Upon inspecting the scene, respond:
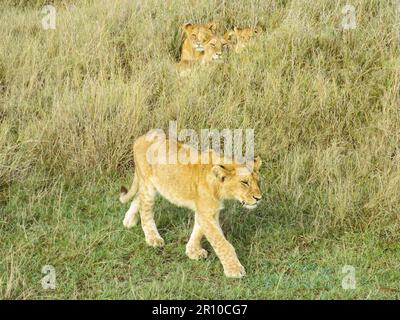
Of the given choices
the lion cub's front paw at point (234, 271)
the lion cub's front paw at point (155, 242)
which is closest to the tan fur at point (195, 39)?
the lion cub's front paw at point (155, 242)

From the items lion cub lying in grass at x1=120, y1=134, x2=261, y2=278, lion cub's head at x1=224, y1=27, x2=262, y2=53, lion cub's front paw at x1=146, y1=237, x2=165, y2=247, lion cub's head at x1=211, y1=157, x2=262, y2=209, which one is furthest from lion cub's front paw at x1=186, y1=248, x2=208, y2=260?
lion cub's head at x1=224, y1=27, x2=262, y2=53

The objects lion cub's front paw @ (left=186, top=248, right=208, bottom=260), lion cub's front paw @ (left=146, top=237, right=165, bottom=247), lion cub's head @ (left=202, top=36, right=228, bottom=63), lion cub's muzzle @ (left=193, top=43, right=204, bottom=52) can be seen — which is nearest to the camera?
lion cub's front paw @ (left=186, top=248, right=208, bottom=260)

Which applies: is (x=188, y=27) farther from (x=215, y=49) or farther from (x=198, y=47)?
(x=215, y=49)

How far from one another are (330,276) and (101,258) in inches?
57.5

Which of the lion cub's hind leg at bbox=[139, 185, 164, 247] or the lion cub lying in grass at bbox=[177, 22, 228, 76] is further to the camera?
the lion cub lying in grass at bbox=[177, 22, 228, 76]

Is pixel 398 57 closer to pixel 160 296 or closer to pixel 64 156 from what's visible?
pixel 64 156

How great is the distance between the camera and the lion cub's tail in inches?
210

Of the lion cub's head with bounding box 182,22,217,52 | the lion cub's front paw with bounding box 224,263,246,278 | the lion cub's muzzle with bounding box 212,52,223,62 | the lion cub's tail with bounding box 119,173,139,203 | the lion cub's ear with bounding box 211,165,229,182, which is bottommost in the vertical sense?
the lion cub's front paw with bounding box 224,263,246,278

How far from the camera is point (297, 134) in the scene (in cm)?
620

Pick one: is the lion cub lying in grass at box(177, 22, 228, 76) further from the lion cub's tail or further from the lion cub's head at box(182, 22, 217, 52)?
the lion cub's tail

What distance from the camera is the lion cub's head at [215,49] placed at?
7344 millimetres

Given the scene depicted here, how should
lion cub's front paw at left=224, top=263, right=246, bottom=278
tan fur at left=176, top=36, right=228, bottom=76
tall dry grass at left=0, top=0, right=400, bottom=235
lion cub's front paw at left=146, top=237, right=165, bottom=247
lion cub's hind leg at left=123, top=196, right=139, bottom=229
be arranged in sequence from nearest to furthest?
lion cub's front paw at left=224, top=263, right=246, bottom=278 < lion cub's front paw at left=146, top=237, right=165, bottom=247 < lion cub's hind leg at left=123, top=196, right=139, bottom=229 < tall dry grass at left=0, top=0, right=400, bottom=235 < tan fur at left=176, top=36, right=228, bottom=76

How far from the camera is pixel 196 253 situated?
4.89 m

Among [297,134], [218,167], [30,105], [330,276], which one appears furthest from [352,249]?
[30,105]
